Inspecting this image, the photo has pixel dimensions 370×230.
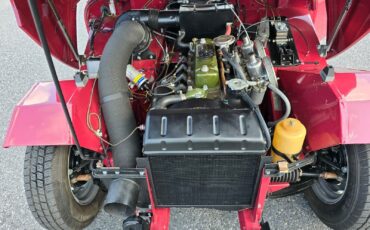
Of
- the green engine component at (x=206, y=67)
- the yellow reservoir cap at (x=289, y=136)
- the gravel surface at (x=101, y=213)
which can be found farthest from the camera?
the gravel surface at (x=101, y=213)

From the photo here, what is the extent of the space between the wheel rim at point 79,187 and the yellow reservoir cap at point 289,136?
92 cm

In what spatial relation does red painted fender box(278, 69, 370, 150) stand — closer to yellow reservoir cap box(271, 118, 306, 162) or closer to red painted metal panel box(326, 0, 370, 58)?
yellow reservoir cap box(271, 118, 306, 162)

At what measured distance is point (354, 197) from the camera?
1365 millimetres

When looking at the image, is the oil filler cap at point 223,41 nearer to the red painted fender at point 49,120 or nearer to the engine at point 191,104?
the engine at point 191,104

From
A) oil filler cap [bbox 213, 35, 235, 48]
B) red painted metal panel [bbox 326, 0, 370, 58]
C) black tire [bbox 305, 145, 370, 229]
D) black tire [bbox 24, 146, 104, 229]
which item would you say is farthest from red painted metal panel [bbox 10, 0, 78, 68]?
black tire [bbox 305, 145, 370, 229]

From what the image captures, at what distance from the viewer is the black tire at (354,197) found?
51.7 inches

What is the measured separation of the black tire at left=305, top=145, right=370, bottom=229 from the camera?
1.31 m

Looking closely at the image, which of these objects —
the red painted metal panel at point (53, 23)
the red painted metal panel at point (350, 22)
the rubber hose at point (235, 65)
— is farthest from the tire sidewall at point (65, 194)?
the red painted metal panel at point (350, 22)

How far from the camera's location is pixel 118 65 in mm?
1340

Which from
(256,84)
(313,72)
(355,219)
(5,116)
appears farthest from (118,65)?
(5,116)

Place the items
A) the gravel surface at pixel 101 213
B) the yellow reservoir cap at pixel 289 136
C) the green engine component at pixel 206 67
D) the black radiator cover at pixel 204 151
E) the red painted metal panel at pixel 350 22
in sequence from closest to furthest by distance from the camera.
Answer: the black radiator cover at pixel 204 151 → the yellow reservoir cap at pixel 289 136 → the green engine component at pixel 206 67 → the red painted metal panel at pixel 350 22 → the gravel surface at pixel 101 213

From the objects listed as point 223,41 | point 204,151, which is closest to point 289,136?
point 204,151

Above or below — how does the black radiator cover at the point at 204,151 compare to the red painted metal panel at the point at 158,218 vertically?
above

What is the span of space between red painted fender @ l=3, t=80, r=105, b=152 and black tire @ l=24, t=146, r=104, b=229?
6.8 inches
